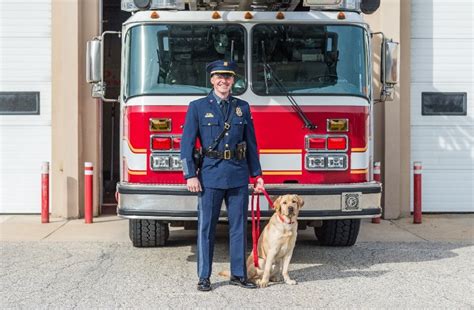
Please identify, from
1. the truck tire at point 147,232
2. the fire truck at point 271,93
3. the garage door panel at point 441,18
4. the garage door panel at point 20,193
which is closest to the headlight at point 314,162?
the fire truck at point 271,93

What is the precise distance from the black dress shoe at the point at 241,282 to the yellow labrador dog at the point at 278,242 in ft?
0.30

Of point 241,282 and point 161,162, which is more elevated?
point 161,162

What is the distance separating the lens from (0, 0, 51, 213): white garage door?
10422 mm

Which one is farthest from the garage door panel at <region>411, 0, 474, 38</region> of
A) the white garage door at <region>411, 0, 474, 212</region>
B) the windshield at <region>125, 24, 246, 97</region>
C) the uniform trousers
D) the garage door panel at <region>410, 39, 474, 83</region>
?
the uniform trousers

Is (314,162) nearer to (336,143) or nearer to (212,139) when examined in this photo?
(336,143)

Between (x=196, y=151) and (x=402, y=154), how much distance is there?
19.1 ft

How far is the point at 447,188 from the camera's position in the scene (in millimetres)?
10891

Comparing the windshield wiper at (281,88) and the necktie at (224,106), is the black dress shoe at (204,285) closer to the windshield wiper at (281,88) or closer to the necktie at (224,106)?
the necktie at (224,106)

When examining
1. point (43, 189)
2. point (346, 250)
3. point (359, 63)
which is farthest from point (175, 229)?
point (359, 63)

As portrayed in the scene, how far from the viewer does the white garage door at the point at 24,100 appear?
10422 millimetres

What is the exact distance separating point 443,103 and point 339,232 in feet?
14.2

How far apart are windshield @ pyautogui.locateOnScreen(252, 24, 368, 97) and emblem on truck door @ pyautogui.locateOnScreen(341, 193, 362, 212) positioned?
1.01m

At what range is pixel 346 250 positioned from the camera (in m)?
7.48

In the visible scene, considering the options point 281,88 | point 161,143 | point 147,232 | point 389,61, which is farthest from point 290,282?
point 389,61
